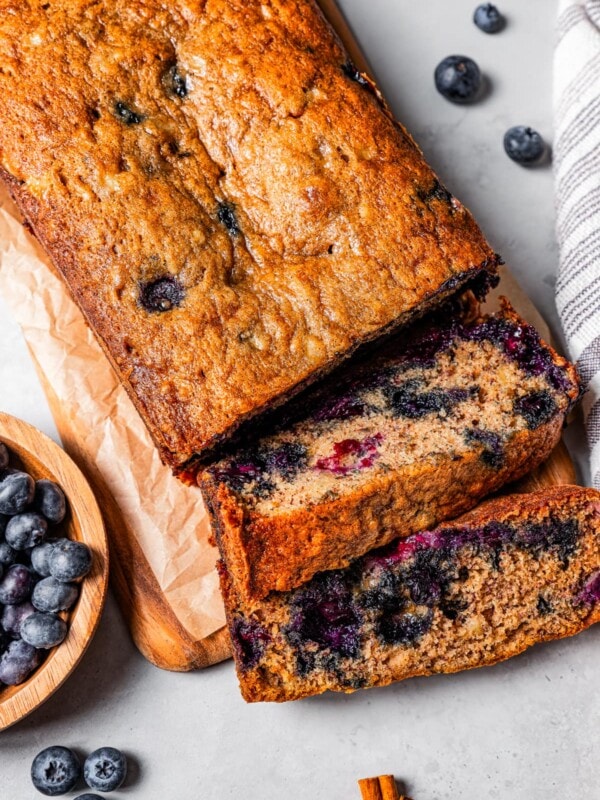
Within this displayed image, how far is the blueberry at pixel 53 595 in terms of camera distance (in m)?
3.33

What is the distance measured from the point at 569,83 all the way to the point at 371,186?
4.49 ft

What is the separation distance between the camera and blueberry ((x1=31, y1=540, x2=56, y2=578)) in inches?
133

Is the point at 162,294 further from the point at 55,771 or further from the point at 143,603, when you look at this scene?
the point at 55,771

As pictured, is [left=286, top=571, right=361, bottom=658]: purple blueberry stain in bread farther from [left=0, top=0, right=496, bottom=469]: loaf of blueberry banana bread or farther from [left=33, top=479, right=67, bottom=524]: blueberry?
[left=33, top=479, right=67, bottom=524]: blueberry

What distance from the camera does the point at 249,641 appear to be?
133 inches

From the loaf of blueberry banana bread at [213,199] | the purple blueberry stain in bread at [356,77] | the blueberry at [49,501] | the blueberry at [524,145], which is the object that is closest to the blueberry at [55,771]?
the blueberry at [49,501]

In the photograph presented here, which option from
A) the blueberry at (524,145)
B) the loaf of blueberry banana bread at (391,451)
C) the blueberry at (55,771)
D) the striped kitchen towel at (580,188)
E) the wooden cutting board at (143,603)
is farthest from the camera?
the blueberry at (524,145)

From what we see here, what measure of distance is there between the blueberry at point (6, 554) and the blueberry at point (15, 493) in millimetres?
130

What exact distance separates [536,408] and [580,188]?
108 centimetres

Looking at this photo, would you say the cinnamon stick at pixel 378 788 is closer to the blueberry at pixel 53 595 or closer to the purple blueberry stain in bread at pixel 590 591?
the purple blueberry stain in bread at pixel 590 591

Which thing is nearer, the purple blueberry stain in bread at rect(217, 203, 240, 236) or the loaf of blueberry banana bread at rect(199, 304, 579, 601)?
the loaf of blueberry banana bread at rect(199, 304, 579, 601)

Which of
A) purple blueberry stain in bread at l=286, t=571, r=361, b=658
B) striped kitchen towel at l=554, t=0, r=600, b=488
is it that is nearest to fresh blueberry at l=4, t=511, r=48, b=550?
purple blueberry stain in bread at l=286, t=571, r=361, b=658

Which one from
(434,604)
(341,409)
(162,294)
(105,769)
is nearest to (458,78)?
(341,409)

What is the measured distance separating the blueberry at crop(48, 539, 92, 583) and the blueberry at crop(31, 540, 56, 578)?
0.02 meters
